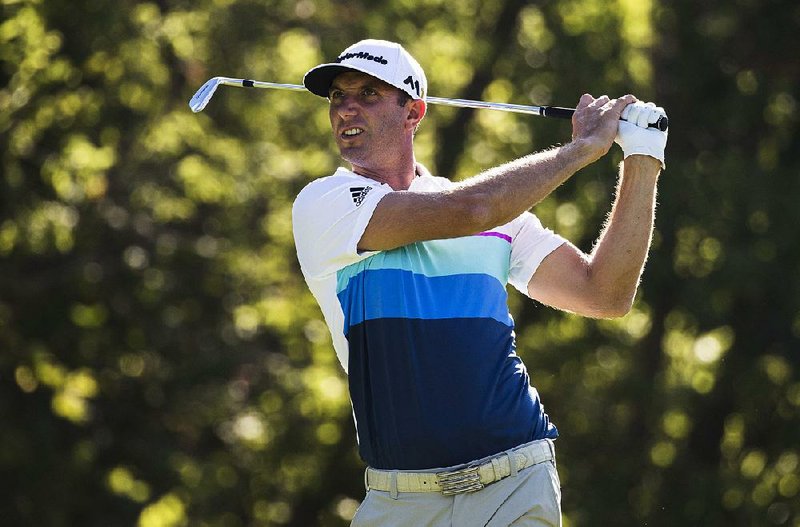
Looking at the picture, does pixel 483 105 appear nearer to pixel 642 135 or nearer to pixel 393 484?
pixel 642 135

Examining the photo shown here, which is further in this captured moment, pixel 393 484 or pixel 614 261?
pixel 614 261

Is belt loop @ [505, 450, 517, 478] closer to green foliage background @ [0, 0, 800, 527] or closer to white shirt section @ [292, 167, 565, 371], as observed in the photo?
white shirt section @ [292, 167, 565, 371]

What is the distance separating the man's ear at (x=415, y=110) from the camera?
192 inches

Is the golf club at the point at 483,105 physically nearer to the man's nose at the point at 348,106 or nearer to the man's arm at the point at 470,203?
the man's nose at the point at 348,106

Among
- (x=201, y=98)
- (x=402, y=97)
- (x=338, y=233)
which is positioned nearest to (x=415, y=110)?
(x=402, y=97)

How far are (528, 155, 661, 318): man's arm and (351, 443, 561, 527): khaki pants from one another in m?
0.58

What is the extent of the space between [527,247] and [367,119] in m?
0.60

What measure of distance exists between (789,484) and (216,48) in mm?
7280

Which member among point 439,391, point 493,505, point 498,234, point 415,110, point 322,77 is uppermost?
point 322,77

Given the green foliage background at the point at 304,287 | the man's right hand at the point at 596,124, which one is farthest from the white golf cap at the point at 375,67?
the green foliage background at the point at 304,287

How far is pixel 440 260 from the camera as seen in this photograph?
4.32 meters

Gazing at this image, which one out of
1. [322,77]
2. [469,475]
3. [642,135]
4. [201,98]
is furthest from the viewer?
[201,98]

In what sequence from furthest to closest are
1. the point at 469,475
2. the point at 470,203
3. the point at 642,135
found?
the point at 642,135 < the point at 470,203 < the point at 469,475

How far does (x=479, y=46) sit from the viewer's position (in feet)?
54.2
